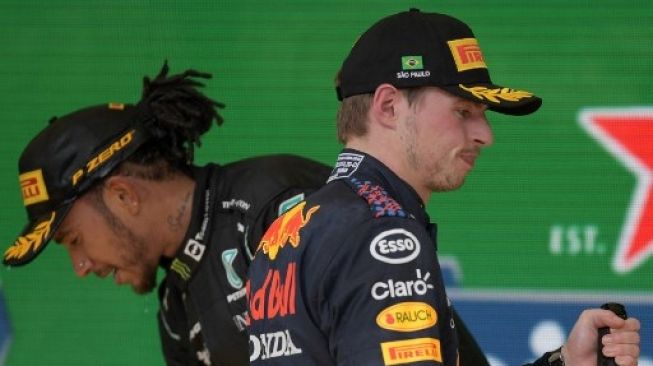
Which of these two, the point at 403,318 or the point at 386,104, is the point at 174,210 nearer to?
the point at 386,104

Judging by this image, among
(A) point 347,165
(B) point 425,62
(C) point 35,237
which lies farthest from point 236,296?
(B) point 425,62

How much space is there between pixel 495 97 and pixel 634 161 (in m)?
1.50

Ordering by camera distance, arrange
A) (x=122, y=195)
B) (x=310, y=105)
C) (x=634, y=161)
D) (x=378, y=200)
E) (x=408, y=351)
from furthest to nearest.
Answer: (x=310, y=105), (x=634, y=161), (x=122, y=195), (x=378, y=200), (x=408, y=351)

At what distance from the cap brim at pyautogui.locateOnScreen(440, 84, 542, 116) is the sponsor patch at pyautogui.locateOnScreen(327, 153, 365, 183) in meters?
0.15

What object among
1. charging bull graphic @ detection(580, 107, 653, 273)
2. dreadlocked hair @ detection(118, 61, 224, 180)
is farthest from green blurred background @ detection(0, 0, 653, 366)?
dreadlocked hair @ detection(118, 61, 224, 180)

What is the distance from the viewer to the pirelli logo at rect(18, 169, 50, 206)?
259 centimetres

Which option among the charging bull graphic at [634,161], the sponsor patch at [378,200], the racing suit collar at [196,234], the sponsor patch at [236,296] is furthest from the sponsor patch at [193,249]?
the charging bull graphic at [634,161]

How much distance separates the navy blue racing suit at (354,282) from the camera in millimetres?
1643

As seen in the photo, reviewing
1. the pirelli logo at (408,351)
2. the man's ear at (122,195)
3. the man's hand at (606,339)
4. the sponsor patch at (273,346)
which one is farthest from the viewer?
the man's ear at (122,195)

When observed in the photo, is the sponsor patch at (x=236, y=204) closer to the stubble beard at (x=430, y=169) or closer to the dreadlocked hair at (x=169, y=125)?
the dreadlocked hair at (x=169, y=125)

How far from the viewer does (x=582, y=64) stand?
327 centimetres

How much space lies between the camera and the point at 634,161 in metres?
3.24

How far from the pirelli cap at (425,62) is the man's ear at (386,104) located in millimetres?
12

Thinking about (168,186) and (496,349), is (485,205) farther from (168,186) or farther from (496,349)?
(168,186)
